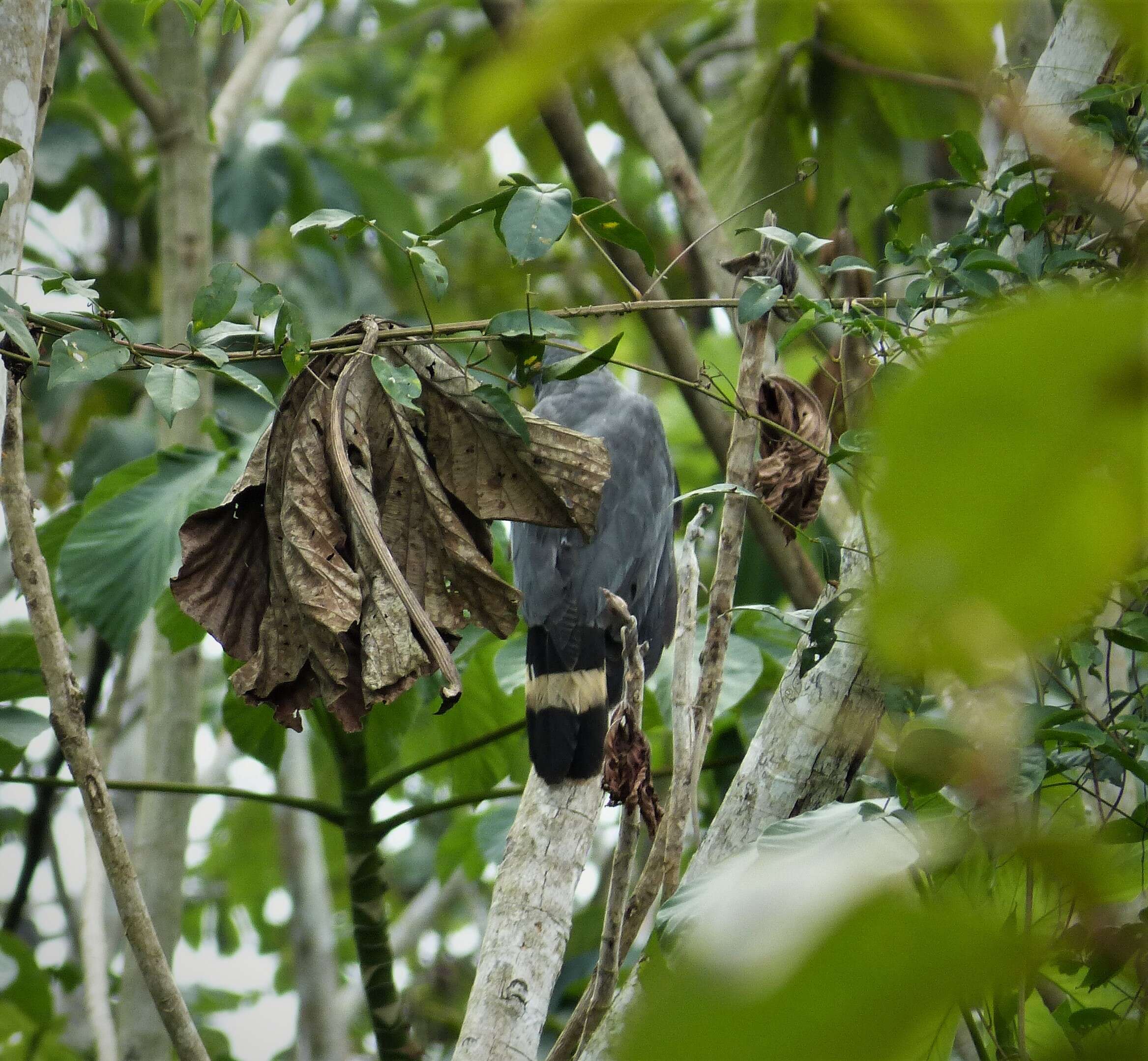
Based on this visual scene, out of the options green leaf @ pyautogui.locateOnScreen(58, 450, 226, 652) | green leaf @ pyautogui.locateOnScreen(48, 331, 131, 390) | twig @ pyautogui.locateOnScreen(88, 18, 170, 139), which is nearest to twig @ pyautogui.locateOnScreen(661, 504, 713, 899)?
green leaf @ pyautogui.locateOnScreen(48, 331, 131, 390)

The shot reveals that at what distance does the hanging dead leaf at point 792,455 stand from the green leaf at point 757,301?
20 cm

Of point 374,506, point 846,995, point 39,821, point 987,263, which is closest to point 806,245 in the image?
point 987,263

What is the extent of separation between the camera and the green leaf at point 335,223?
1.17m

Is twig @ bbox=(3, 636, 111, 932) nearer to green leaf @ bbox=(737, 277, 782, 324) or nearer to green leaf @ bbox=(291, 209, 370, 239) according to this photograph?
green leaf @ bbox=(291, 209, 370, 239)

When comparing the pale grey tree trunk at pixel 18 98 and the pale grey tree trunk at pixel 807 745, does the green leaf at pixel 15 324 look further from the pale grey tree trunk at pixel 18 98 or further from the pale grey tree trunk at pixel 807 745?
the pale grey tree trunk at pixel 807 745

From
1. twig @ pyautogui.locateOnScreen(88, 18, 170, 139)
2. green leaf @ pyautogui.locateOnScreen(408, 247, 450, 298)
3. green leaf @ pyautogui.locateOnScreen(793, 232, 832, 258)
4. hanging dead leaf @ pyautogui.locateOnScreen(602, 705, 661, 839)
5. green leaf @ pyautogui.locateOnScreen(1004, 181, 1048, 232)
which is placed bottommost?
hanging dead leaf @ pyautogui.locateOnScreen(602, 705, 661, 839)

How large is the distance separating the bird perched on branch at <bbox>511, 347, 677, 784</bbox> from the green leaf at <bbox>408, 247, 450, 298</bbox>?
0.96 metres

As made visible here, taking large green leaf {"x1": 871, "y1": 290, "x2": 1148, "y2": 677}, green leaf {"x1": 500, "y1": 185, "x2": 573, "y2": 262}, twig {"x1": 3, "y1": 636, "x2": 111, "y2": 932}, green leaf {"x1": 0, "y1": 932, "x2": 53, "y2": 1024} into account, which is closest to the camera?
large green leaf {"x1": 871, "y1": 290, "x2": 1148, "y2": 677}

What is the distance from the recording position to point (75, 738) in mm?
1235

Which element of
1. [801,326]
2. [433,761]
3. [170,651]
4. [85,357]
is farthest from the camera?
[170,651]

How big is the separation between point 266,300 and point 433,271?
0.18m

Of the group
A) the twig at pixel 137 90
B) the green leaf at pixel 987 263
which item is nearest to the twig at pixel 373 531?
the green leaf at pixel 987 263

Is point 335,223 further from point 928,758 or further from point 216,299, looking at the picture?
point 928,758

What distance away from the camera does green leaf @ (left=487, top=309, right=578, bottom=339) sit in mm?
1192
